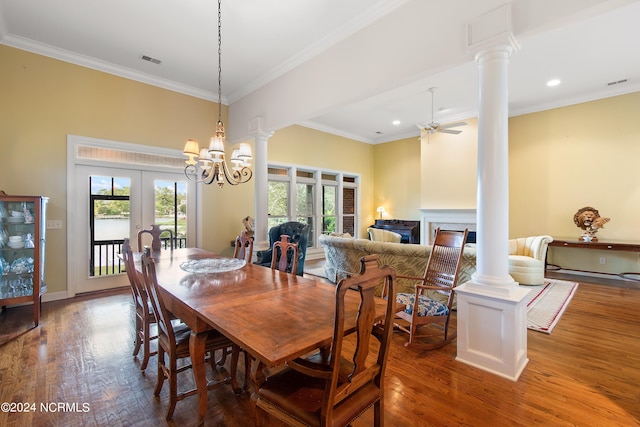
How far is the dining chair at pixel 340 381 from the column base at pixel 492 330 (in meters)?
1.30

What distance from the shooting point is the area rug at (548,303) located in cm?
322

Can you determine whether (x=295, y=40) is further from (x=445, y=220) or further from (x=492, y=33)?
(x=445, y=220)

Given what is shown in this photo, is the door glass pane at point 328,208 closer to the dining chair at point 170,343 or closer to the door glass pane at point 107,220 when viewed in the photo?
the door glass pane at point 107,220

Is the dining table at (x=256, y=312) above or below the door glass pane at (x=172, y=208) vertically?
below

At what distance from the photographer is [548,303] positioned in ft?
12.7

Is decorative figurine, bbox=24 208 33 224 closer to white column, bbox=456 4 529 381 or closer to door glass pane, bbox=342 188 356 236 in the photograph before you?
white column, bbox=456 4 529 381

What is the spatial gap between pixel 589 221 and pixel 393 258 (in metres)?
4.25

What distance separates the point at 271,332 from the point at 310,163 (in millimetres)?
6235

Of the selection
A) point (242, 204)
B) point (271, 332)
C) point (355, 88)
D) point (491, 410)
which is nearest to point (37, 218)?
point (242, 204)

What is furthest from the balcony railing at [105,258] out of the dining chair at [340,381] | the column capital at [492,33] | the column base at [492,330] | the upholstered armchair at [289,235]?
the column capital at [492,33]

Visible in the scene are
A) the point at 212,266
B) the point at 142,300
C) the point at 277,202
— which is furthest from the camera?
the point at 277,202

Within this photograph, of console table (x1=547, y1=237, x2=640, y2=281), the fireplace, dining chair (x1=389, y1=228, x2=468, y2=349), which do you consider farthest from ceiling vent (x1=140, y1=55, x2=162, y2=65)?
console table (x1=547, y1=237, x2=640, y2=281)

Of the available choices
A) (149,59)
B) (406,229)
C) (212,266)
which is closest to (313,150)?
(406,229)

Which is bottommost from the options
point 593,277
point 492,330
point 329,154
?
point 593,277
